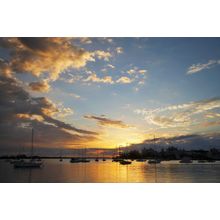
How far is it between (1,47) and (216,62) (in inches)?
234

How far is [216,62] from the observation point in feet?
27.6

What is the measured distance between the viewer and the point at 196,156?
29656mm
